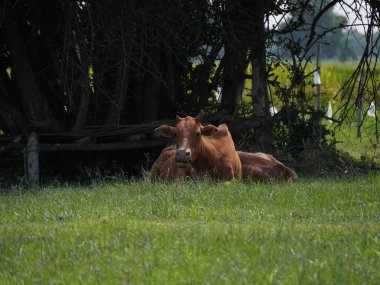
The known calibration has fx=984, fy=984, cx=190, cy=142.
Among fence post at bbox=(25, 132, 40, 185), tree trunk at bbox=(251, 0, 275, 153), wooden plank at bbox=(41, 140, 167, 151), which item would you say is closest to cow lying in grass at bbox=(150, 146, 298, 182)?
wooden plank at bbox=(41, 140, 167, 151)

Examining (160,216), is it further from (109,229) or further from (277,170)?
(277,170)

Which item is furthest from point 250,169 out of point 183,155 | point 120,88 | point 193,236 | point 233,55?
point 193,236

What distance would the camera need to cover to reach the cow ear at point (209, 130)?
13.6 meters

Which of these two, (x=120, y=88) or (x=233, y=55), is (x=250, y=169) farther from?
(x=233, y=55)

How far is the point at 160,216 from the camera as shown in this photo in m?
9.31

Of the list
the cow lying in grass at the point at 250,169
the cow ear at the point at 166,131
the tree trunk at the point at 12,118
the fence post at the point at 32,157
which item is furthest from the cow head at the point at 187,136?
the tree trunk at the point at 12,118

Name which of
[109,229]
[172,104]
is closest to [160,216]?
[109,229]

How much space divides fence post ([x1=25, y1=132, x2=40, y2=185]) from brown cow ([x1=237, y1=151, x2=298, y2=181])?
10.3 ft

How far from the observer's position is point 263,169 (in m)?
14.5

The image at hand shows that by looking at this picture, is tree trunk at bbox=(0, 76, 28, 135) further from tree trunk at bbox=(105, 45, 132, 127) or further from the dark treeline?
tree trunk at bbox=(105, 45, 132, 127)

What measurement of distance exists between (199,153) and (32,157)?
3.10 m

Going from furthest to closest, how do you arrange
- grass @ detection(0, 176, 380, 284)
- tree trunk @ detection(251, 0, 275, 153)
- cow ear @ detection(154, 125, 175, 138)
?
tree trunk @ detection(251, 0, 275, 153) → cow ear @ detection(154, 125, 175, 138) → grass @ detection(0, 176, 380, 284)

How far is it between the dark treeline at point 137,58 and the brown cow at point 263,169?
185 cm

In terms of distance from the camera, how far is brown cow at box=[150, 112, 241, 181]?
43.4 ft
